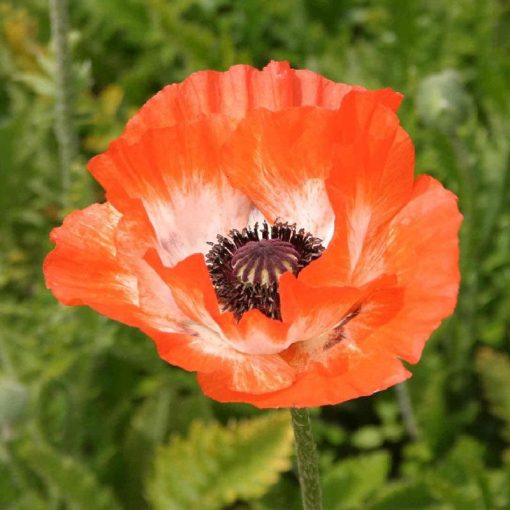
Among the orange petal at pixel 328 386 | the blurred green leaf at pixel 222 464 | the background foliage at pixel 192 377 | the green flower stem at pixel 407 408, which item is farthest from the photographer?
the green flower stem at pixel 407 408

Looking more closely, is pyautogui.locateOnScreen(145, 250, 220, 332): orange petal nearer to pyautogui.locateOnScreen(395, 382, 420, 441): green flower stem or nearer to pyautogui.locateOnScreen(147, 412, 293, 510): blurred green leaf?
pyautogui.locateOnScreen(147, 412, 293, 510): blurred green leaf

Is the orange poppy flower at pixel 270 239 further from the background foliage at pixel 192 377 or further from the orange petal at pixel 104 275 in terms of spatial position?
the background foliage at pixel 192 377

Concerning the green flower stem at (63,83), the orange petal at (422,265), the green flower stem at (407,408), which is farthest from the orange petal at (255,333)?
the green flower stem at (407,408)

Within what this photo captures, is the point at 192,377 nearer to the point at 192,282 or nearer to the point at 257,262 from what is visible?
the point at 257,262

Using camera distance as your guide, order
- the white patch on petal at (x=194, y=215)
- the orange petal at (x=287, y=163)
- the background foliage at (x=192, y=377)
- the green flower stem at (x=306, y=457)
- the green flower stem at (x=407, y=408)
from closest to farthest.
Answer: the green flower stem at (x=306, y=457) → the orange petal at (x=287, y=163) → the white patch on petal at (x=194, y=215) → the background foliage at (x=192, y=377) → the green flower stem at (x=407, y=408)

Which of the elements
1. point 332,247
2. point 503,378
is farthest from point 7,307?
point 332,247

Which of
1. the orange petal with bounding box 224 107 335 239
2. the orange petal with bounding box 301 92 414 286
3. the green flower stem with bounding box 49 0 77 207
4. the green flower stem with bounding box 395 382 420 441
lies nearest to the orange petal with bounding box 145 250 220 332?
the orange petal with bounding box 301 92 414 286

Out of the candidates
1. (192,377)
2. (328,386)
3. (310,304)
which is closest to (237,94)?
(310,304)

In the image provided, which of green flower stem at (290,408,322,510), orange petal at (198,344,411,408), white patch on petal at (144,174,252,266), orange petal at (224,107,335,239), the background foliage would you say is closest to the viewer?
orange petal at (198,344,411,408)
